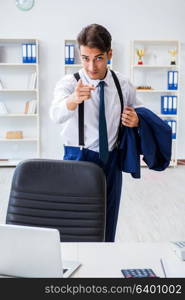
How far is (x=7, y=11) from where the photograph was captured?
6.51 meters

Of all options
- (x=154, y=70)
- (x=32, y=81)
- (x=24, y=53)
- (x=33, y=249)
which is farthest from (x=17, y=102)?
(x=33, y=249)

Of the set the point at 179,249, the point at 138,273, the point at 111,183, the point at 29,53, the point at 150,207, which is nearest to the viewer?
the point at 138,273

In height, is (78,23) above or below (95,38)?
above

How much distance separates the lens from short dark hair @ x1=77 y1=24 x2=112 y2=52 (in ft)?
6.53

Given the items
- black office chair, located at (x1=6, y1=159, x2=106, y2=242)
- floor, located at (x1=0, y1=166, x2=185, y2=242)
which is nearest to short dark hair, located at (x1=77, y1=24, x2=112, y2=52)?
black office chair, located at (x1=6, y1=159, x2=106, y2=242)

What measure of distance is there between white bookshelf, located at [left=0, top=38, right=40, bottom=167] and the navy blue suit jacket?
14.2ft

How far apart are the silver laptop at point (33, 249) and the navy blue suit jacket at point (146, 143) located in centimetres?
121

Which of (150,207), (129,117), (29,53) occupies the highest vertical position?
(29,53)

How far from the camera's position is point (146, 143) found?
221 centimetres

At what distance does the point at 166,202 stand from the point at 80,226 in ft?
9.33

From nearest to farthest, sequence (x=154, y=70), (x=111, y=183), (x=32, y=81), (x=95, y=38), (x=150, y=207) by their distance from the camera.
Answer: (x=95, y=38) → (x=111, y=183) → (x=150, y=207) → (x=32, y=81) → (x=154, y=70)

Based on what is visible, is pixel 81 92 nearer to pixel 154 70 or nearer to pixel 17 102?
pixel 17 102

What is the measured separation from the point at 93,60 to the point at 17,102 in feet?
15.9

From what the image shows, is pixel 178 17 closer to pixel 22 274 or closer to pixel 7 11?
pixel 7 11
